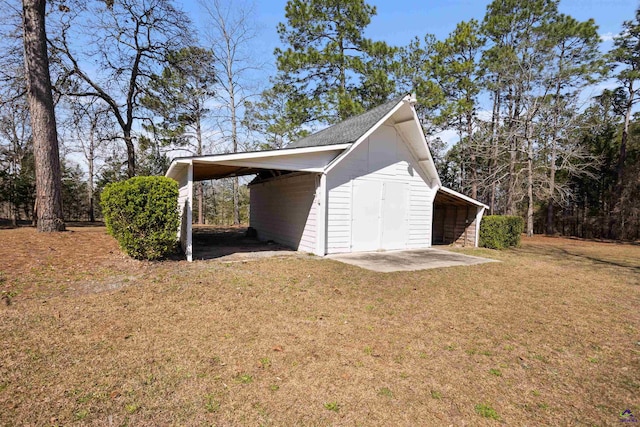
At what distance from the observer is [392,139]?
424 inches

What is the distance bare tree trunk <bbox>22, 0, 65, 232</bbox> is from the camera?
8820 mm

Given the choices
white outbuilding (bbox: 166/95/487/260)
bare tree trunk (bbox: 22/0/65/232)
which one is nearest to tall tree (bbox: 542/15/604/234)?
white outbuilding (bbox: 166/95/487/260)

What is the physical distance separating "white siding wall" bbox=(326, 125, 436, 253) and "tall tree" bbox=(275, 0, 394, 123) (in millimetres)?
8625

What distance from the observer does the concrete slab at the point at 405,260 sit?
8.07 meters

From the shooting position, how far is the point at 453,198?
12938 millimetres

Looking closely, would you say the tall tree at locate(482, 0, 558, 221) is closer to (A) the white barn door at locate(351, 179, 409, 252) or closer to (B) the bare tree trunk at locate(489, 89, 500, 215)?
(B) the bare tree trunk at locate(489, 89, 500, 215)

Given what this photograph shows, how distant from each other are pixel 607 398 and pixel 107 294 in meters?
6.38

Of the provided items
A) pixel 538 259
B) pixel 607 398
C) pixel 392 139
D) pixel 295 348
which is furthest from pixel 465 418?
pixel 538 259

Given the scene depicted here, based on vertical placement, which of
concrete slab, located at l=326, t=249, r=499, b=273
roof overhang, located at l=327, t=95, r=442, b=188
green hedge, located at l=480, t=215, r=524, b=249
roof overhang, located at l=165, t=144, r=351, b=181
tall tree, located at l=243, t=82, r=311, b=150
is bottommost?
concrete slab, located at l=326, t=249, r=499, b=273

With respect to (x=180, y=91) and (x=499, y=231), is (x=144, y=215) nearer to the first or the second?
Result: (x=499, y=231)

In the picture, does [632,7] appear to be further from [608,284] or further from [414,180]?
[608,284]

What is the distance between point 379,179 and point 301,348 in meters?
7.67

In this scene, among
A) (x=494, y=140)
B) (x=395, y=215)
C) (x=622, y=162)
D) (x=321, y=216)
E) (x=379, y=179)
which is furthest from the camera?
(x=494, y=140)

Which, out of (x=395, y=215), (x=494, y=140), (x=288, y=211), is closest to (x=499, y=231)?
(x=395, y=215)
